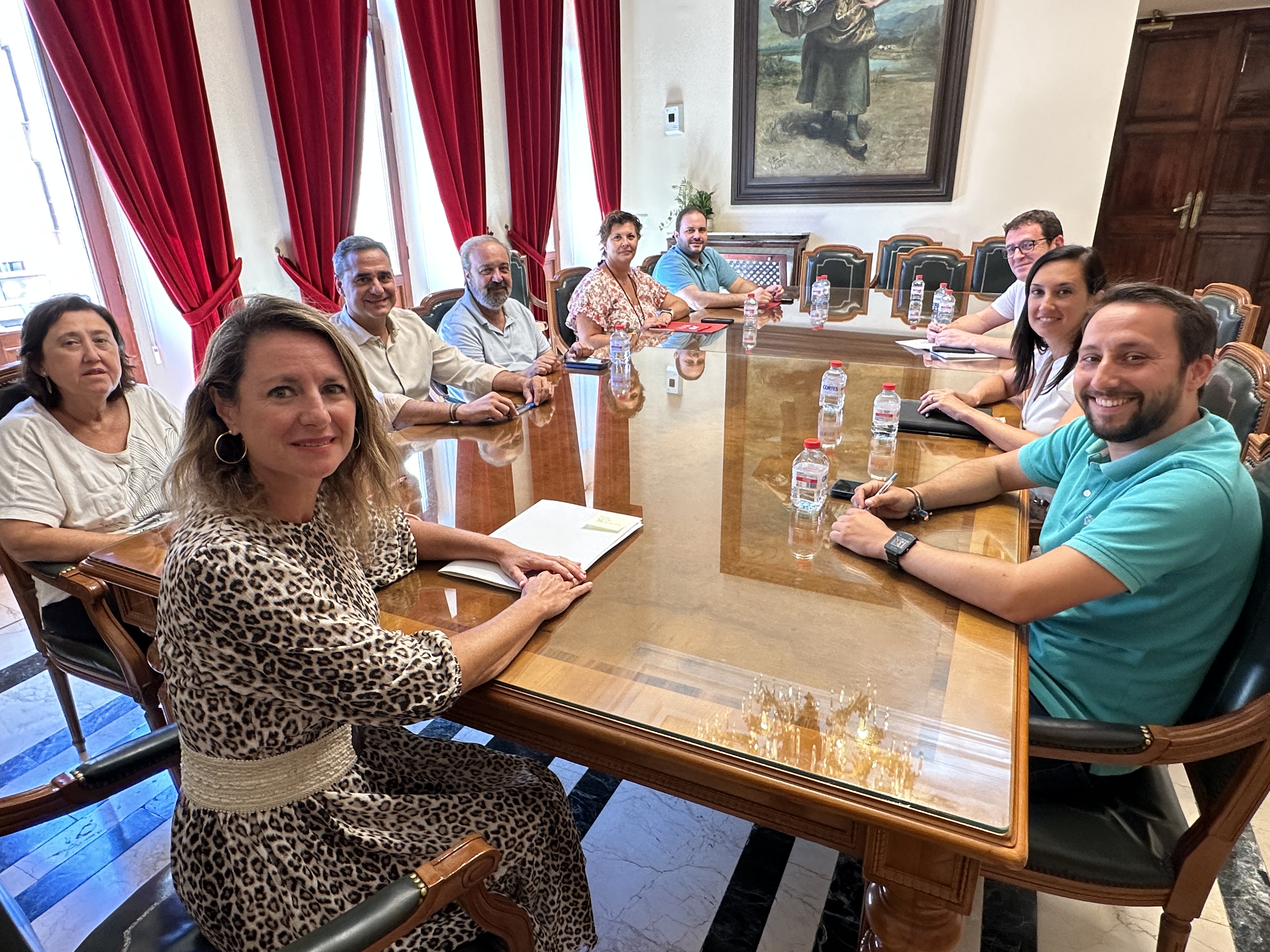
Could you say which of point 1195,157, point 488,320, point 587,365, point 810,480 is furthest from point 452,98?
point 1195,157

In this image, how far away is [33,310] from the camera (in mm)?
1543

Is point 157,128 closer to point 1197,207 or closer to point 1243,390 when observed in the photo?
point 1243,390

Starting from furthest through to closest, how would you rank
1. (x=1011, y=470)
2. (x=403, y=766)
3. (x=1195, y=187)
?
1. (x=1195, y=187)
2. (x=1011, y=470)
3. (x=403, y=766)

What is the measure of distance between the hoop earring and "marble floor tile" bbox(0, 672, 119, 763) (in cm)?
143

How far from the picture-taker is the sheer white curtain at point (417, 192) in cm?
376

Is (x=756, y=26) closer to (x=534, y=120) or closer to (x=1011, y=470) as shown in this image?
(x=534, y=120)

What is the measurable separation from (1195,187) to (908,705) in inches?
239

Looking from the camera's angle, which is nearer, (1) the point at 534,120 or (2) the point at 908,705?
(2) the point at 908,705

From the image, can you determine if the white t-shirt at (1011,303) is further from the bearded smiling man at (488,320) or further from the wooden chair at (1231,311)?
the bearded smiling man at (488,320)

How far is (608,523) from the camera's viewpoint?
1264 mm

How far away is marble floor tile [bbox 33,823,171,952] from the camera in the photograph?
134cm

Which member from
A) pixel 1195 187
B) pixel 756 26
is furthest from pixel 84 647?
pixel 1195 187

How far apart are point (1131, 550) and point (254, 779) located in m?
1.15

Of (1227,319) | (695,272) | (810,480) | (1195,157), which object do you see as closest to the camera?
(810,480)
